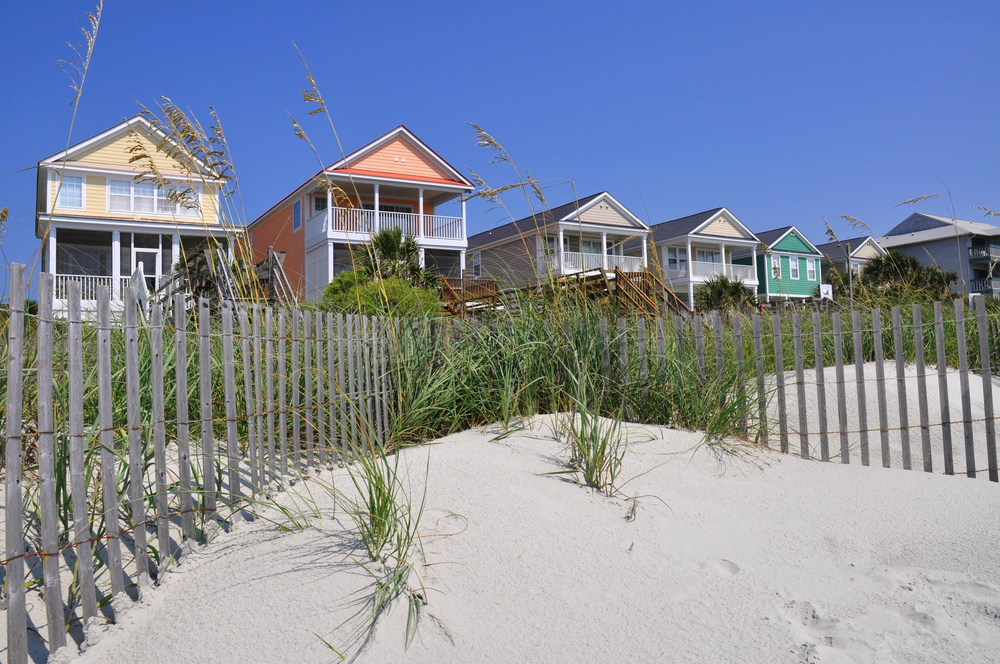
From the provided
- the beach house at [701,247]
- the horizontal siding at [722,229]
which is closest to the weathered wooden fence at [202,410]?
the beach house at [701,247]

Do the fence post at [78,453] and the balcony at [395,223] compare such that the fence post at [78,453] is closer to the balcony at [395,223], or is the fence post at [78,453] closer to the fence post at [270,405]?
the fence post at [270,405]

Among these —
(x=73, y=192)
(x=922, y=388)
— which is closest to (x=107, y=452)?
(x=922, y=388)

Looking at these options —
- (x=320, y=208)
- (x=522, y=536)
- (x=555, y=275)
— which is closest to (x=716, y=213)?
(x=320, y=208)

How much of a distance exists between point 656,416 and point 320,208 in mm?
24150

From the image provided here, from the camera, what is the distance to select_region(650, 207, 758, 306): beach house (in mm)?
36125

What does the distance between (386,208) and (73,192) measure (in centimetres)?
1125

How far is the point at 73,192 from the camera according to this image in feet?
81.3

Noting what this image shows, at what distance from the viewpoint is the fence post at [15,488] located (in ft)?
7.28

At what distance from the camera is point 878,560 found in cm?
335

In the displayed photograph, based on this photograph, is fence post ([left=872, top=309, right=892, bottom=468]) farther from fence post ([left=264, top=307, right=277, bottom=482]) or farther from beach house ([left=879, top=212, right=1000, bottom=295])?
beach house ([left=879, top=212, right=1000, bottom=295])

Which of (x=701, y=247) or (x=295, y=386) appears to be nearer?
(x=295, y=386)

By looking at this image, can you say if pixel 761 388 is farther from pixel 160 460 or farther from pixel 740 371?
pixel 160 460

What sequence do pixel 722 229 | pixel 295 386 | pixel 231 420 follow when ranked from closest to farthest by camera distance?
pixel 231 420 → pixel 295 386 → pixel 722 229

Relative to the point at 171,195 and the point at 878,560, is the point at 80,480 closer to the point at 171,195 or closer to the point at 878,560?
the point at 171,195
